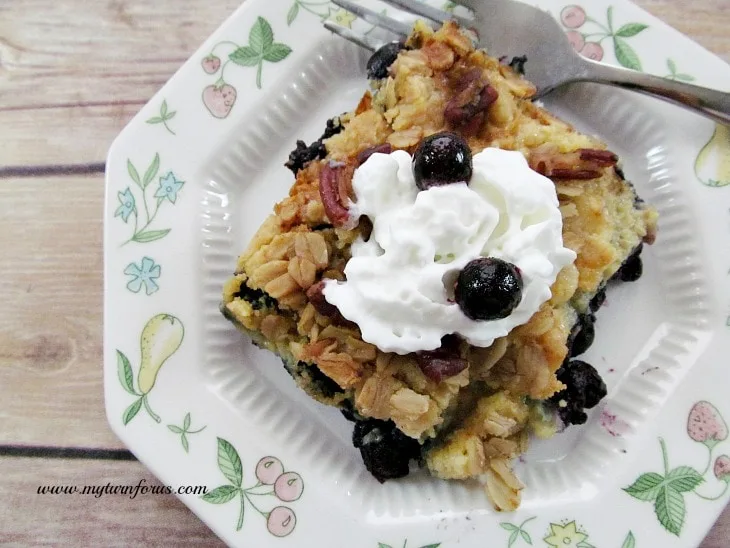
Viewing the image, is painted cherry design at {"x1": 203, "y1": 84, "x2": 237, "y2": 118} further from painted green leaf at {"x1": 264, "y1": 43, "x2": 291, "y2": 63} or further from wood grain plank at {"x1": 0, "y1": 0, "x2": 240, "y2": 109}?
wood grain plank at {"x1": 0, "y1": 0, "x2": 240, "y2": 109}

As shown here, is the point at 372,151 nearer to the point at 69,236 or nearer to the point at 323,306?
the point at 323,306

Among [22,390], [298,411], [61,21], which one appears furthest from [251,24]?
[22,390]

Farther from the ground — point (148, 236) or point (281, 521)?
point (148, 236)

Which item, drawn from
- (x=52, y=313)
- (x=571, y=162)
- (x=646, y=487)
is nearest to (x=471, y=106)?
(x=571, y=162)

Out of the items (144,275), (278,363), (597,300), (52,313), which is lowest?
(52,313)

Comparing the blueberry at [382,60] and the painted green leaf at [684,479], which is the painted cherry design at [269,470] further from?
the blueberry at [382,60]

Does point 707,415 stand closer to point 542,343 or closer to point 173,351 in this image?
point 542,343

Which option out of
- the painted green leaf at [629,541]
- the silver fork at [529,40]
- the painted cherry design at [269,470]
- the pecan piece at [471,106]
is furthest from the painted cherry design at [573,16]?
the painted cherry design at [269,470]
